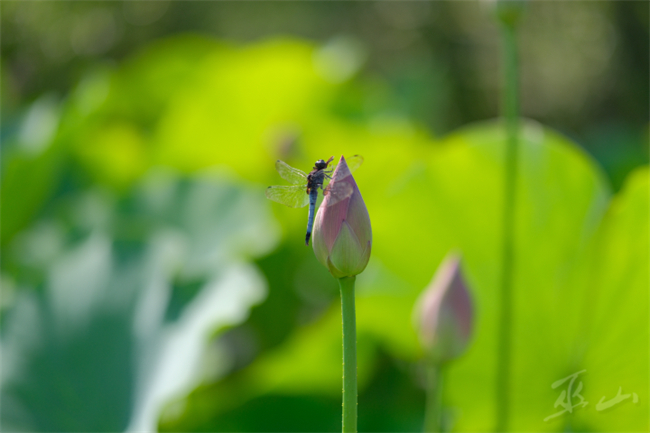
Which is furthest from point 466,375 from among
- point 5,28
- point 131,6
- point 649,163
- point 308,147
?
point 131,6

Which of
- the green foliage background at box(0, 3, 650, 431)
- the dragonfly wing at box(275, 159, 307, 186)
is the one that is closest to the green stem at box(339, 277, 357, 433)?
the dragonfly wing at box(275, 159, 307, 186)

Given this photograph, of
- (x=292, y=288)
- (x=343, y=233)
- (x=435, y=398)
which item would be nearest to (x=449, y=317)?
(x=435, y=398)

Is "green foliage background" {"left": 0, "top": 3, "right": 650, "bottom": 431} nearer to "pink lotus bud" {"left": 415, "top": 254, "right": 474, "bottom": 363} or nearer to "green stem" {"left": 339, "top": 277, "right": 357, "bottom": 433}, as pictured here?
"pink lotus bud" {"left": 415, "top": 254, "right": 474, "bottom": 363}

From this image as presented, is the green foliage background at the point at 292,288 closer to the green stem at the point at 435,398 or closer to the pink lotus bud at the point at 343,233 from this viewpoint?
the green stem at the point at 435,398
